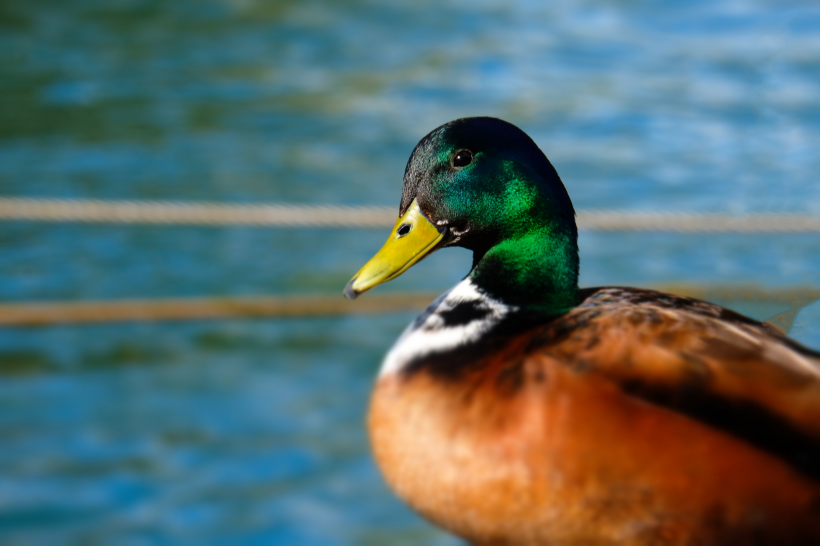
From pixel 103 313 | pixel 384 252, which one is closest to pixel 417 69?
pixel 103 313

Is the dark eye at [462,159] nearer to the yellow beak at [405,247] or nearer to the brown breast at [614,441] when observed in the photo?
the yellow beak at [405,247]

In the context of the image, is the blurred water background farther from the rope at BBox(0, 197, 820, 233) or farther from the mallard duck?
the mallard duck

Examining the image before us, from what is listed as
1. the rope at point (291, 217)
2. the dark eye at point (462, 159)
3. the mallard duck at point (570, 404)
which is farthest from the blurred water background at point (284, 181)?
the dark eye at point (462, 159)

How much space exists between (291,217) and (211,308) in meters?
0.57

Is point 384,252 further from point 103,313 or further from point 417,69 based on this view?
point 417,69

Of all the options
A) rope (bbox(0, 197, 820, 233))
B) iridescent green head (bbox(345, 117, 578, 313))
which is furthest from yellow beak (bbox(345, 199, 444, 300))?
rope (bbox(0, 197, 820, 233))

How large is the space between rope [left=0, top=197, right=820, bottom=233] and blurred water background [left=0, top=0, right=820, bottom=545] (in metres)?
0.16

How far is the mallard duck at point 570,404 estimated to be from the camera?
95cm

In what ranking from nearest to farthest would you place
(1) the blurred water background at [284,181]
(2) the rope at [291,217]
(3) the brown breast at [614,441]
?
(3) the brown breast at [614,441] < (2) the rope at [291,217] < (1) the blurred water background at [284,181]

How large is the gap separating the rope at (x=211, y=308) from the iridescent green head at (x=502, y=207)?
1673 millimetres

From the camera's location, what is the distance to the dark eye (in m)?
1.22

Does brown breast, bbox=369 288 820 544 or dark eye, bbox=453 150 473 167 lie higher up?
dark eye, bbox=453 150 473 167

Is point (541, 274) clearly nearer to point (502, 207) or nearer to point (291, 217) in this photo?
point (502, 207)

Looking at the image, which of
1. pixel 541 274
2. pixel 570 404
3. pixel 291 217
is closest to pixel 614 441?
pixel 570 404
